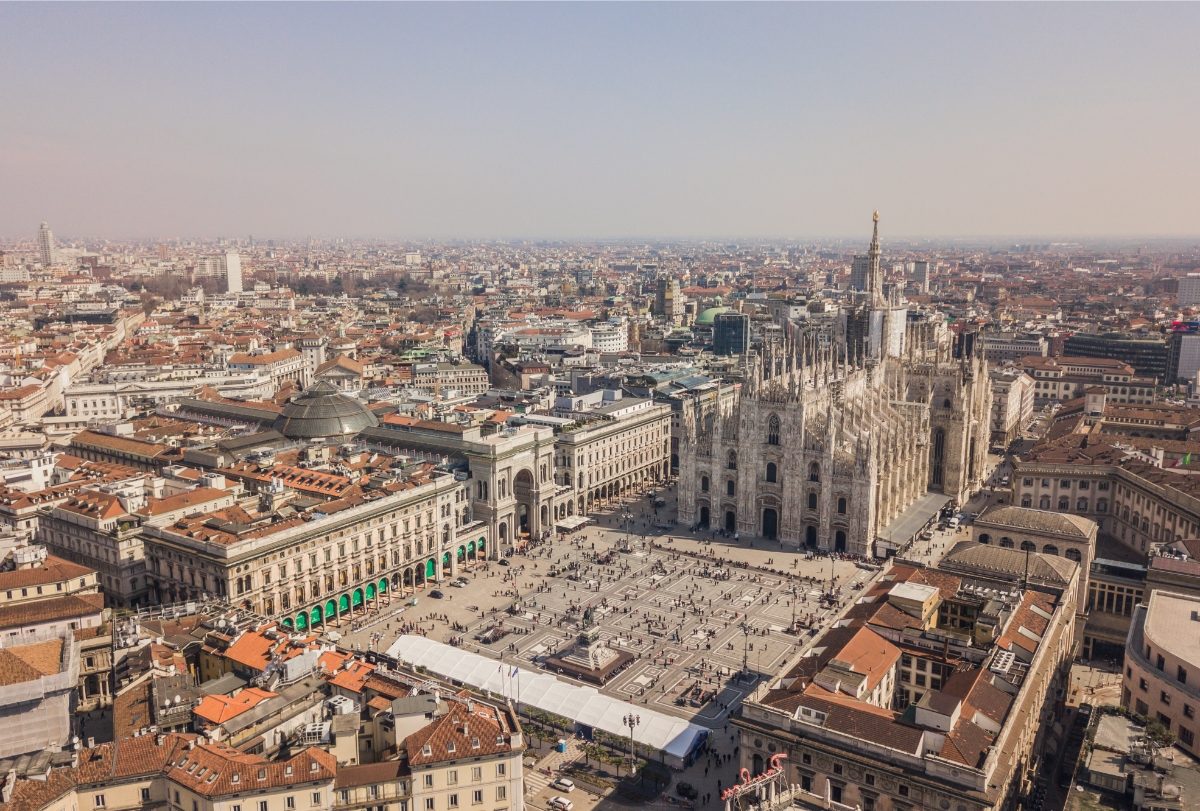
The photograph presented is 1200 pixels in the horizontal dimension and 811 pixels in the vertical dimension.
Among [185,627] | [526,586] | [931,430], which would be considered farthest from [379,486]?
[931,430]

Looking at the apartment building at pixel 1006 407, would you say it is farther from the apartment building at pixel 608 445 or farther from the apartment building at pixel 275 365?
the apartment building at pixel 275 365

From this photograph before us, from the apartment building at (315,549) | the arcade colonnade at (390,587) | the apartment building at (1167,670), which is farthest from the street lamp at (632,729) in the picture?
the apartment building at (315,549)

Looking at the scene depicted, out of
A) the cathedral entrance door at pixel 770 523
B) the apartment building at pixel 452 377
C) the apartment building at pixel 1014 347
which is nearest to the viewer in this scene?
the cathedral entrance door at pixel 770 523

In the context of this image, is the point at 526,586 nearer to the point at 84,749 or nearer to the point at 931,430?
the point at 84,749

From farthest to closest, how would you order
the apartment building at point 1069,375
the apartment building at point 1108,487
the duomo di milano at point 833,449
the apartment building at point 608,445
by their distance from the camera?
the apartment building at point 1069,375, the apartment building at point 608,445, the duomo di milano at point 833,449, the apartment building at point 1108,487

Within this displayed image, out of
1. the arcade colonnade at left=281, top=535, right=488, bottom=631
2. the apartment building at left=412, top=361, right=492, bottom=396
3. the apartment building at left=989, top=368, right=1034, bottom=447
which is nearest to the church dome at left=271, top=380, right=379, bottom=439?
the arcade colonnade at left=281, top=535, right=488, bottom=631

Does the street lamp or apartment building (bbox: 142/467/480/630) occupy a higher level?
apartment building (bbox: 142/467/480/630)

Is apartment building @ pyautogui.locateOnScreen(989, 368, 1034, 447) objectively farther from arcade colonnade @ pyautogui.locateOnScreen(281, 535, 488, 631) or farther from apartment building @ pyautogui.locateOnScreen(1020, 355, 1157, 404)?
arcade colonnade @ pyautogui.locateOnScreen(281, 535, 488, 631)
